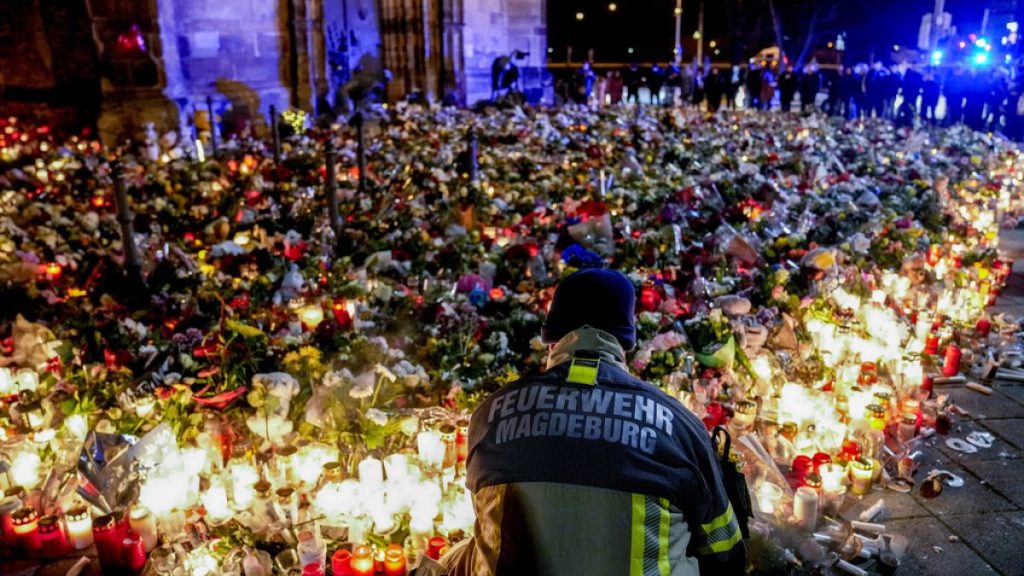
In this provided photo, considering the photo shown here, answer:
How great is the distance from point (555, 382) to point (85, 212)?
912 cm

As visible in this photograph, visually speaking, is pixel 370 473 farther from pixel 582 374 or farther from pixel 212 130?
pixel 212 130

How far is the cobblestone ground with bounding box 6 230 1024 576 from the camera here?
3998 mm

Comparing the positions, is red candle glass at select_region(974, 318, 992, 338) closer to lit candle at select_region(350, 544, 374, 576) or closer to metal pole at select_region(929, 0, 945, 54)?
lit candle at select_region(350, 544, 374, 576)

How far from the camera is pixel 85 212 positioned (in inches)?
388

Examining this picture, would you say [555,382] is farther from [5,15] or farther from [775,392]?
[5,15]

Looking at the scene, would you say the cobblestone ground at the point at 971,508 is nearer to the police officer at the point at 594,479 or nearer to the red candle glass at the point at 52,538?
the police officer at the point at 594,479

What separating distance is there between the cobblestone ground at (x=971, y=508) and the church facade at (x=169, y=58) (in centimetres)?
1330

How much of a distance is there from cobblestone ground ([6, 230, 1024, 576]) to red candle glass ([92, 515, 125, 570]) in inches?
6.7

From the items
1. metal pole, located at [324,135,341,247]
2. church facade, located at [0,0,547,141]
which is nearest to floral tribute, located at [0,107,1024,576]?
metal pole, located at [324,135,341,247]

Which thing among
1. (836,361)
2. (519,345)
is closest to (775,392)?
(836,361)

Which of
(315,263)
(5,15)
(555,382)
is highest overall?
(5,15)

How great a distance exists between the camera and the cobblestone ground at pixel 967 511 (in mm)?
3998

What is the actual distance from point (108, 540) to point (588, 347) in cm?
267

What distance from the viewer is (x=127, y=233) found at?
7.04m
